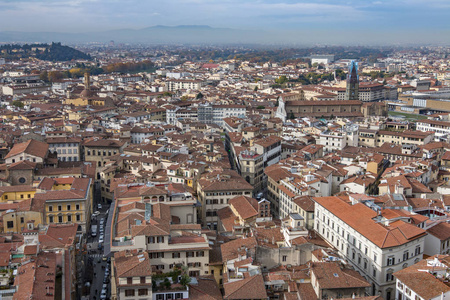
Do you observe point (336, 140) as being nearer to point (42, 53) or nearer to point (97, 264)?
point (97, 264)

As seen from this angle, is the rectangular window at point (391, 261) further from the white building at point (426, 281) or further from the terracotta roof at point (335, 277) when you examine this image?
the terracotta roof at point (335, 277)

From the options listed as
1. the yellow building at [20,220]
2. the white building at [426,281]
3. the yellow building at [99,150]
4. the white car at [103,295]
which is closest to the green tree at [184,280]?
the white car at [103,295]

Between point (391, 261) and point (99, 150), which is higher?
point (99, 150)

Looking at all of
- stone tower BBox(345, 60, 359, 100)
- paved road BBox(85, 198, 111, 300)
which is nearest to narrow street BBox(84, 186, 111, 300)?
paved road BBox(85, 198, 111, 300)

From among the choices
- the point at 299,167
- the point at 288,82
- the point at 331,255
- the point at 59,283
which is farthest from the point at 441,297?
the point at 288,82

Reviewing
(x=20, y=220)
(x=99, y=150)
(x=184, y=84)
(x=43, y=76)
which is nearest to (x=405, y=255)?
(x=20, y=220)

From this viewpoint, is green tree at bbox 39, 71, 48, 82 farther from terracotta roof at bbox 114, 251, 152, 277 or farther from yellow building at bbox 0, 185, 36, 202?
terracotta roof at bbox 114, 251, 152, 277
